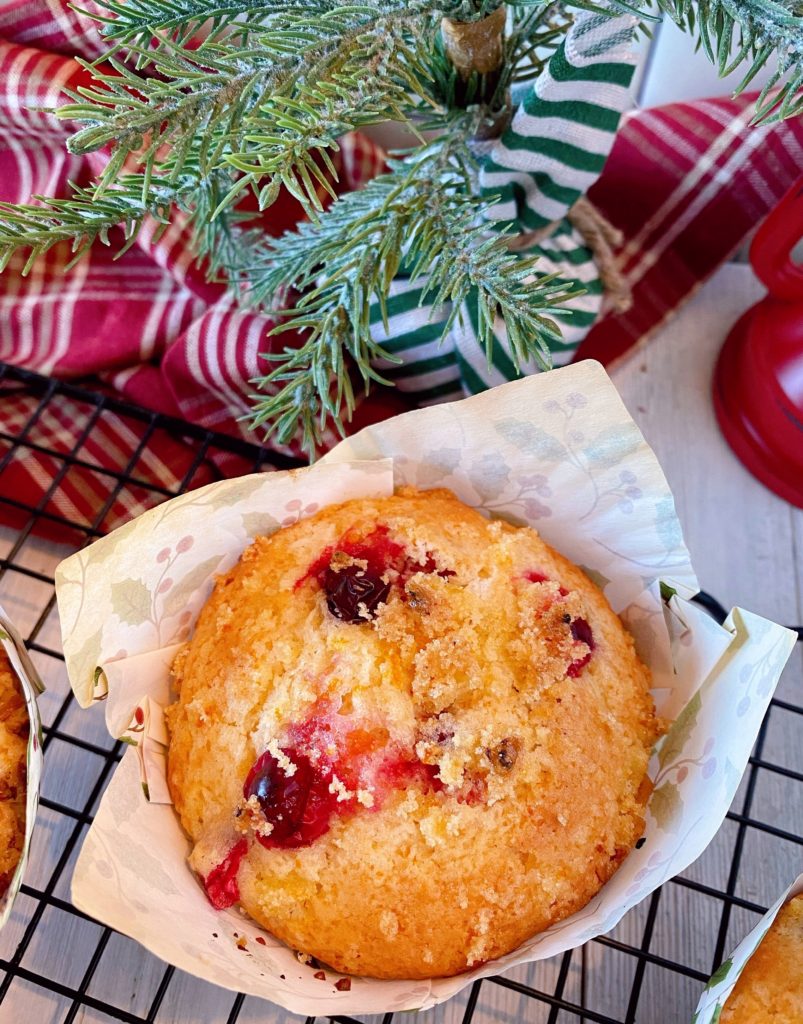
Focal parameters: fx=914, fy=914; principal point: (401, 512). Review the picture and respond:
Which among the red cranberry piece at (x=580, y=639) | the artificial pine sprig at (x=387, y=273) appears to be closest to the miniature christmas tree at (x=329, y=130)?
the artificial pine sprig at (x=387, y=273)

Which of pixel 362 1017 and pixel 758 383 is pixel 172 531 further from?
pixel 758 383

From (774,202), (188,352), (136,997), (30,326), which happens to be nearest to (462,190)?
(188,352)

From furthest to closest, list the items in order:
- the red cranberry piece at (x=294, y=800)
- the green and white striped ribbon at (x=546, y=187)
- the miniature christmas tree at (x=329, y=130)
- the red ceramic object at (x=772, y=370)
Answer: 1. the red ceramic object at (x=772, y=370)
2. the green and white striped ribbon at (x=546, y=187)
3. the red cranberry piece at (x=294, y=800)
4. the miniature christmas tree at (x=329, y=130)

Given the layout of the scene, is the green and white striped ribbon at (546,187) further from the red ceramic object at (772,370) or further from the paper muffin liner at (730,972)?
the paper muffin liner at (730,972)

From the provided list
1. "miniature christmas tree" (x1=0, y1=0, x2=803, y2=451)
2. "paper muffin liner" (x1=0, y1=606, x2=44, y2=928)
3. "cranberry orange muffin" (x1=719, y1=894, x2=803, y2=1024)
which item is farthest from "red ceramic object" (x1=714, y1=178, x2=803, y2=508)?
"paper muffin liner" (x1=0, y1=606, x2=44, y2=928)

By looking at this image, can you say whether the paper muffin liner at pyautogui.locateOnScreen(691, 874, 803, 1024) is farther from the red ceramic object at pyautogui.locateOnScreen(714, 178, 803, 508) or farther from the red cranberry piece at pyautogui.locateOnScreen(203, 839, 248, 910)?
the red ceramic object at pyautogui.locateOnScreen(714, 178, 803, 508)

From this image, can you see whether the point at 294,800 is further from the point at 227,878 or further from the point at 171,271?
the point at 171,271
